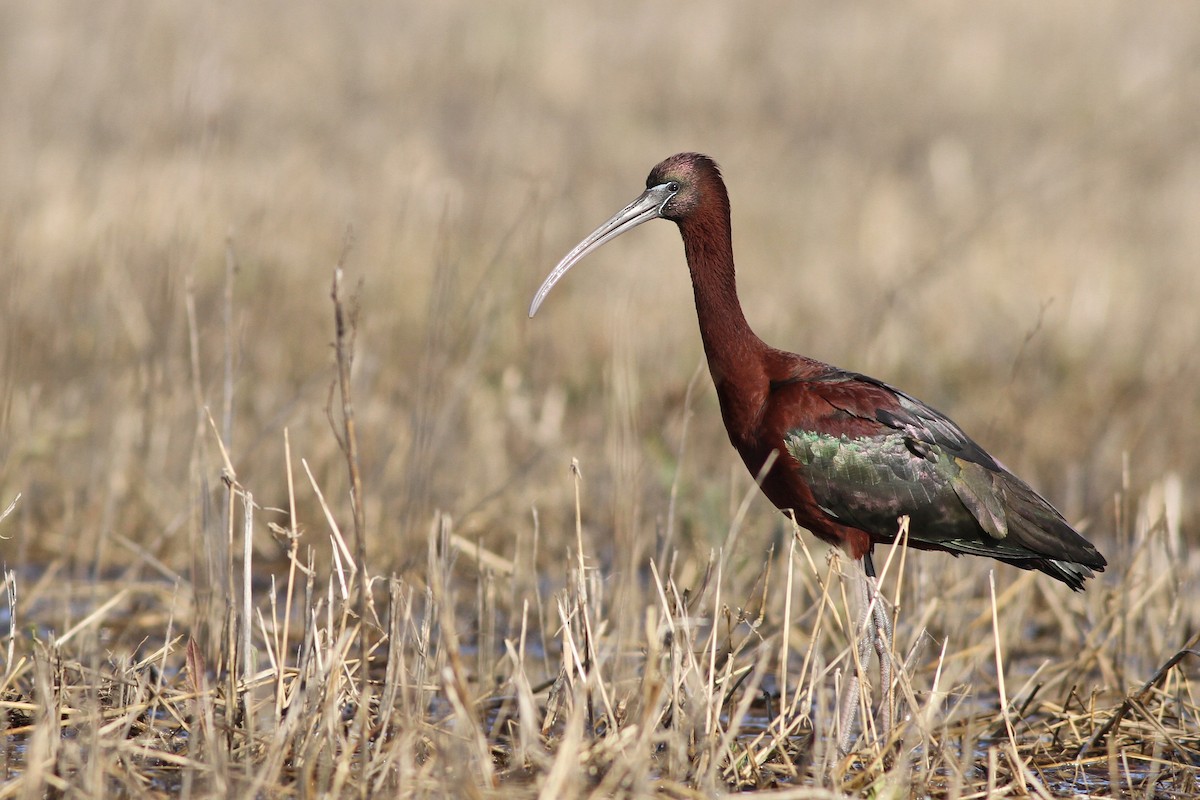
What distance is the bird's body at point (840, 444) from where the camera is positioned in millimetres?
4785

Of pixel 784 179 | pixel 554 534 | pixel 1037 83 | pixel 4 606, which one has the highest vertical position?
pixel 1037 83

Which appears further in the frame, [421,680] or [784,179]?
[784,179]

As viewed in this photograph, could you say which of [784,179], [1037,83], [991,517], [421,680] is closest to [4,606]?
[421,680]

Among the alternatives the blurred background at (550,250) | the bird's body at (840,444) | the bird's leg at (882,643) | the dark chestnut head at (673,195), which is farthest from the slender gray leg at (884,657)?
the dark chestnut head at (673,195)

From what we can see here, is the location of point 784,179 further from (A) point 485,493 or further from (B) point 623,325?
(B) point 623,325

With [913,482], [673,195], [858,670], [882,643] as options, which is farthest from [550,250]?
[858,670]

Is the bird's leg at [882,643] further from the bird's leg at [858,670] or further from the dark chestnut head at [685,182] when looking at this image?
the dark chestnut head at [685,182]

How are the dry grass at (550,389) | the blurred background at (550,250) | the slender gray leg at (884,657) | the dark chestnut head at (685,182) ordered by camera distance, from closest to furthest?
the dry grass at (550,389) → the slender gray leg at (884,657) → the dark chestnut head at (685,182) → the blurred background at (550,250)

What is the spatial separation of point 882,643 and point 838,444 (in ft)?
1.97

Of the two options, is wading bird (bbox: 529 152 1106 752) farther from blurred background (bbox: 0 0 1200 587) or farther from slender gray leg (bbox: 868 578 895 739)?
blurred background (bbox: 0 0 1200 587)

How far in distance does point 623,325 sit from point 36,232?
5.25 m

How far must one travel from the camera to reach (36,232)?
9656mm

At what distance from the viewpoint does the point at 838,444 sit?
15.7ft

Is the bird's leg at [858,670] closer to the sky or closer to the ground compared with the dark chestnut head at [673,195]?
closer to the ground
